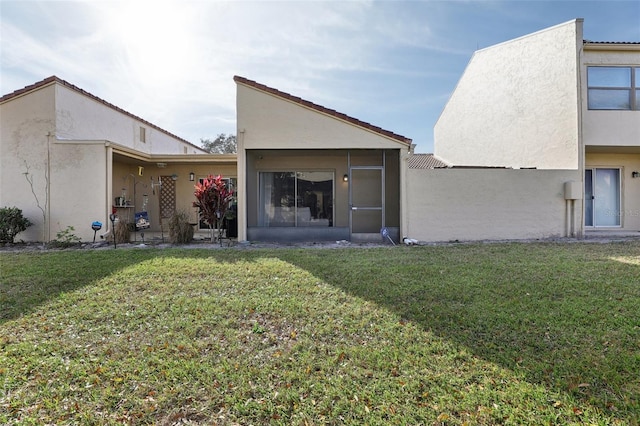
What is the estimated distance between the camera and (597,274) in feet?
18.6

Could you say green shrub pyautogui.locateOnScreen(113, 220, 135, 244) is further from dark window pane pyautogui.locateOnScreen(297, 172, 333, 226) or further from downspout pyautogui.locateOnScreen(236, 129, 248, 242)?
dark window pane pyautogui.locateOnScreen(297, 172, 333, 226)

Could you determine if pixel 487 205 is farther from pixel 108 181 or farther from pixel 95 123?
pixel 95 123

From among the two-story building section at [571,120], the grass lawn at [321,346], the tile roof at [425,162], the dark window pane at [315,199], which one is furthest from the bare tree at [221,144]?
the grass lawn at [321,346]

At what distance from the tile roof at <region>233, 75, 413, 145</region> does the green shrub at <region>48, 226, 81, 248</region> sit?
22.3ft

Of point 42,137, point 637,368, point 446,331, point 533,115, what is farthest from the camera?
point 533,115

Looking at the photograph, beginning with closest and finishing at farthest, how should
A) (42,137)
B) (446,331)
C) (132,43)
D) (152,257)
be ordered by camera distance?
(446,331)
(152,257)
(132,43)
(42,137)

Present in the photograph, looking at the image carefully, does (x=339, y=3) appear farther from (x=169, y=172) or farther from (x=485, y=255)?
(x=169, y=172)

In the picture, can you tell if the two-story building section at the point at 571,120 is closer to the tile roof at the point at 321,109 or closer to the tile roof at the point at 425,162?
the tile roof at the point at 425,162

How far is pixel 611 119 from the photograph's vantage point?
10.9m

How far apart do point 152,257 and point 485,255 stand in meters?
7.66

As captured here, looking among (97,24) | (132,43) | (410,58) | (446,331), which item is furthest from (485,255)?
(97,24)

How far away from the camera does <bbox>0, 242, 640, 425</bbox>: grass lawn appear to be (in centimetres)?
239

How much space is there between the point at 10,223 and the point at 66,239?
1487mm

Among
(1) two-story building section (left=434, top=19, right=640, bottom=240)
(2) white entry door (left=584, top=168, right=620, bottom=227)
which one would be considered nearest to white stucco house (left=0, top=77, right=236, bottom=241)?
(1) two-story building section (left=434, top=19, right=640, bottom=240)
